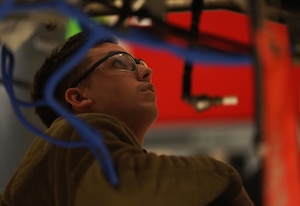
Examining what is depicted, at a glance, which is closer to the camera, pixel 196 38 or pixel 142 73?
pixel 196 38

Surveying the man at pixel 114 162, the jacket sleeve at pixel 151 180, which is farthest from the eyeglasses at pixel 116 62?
the jacket sleeve at pixel 151 180

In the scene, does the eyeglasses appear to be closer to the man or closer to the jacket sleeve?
the man

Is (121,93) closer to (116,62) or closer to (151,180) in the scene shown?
(116,62)

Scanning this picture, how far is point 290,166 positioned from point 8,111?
0.53m

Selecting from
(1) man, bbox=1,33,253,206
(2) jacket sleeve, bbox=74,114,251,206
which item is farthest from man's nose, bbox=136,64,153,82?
(2) jacket sleeve, bbox=74,114,251,206

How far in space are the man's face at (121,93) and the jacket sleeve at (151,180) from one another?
8 cm

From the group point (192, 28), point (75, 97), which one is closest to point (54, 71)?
point (75, 97)

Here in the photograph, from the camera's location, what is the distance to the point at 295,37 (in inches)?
15.0

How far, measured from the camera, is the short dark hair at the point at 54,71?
501 millimetres

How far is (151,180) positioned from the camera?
359 mm

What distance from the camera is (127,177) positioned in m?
0.36

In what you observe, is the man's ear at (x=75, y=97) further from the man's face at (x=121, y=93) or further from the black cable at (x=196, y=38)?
the black cable at (x=196, y=38)

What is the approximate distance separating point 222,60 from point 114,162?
96 mm

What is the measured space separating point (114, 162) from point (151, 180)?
27 mm
